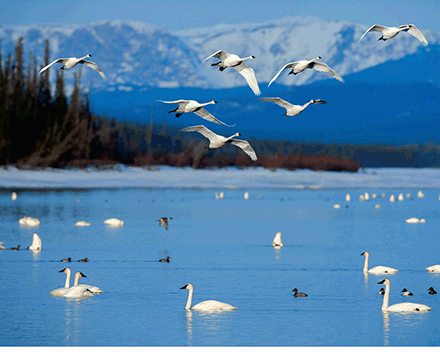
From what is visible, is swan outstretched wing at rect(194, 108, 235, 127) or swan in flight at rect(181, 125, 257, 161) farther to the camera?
swan in flight at rect(181, 125, 257, 161)

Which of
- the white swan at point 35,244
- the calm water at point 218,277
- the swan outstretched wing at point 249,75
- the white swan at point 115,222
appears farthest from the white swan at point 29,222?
the swan outstretched wing at point 249,75

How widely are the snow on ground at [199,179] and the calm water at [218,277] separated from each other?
12731mm

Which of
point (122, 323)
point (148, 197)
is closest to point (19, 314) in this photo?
point (122, 323)

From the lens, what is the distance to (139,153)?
65688mm

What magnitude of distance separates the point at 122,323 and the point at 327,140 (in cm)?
15636

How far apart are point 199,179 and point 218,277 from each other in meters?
37.8

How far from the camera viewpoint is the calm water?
12664mm

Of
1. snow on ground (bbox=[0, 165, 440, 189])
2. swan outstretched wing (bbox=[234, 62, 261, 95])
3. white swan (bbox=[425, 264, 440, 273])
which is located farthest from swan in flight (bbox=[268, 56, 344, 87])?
snow on ground (bbox=[0, 165, 440, 189])

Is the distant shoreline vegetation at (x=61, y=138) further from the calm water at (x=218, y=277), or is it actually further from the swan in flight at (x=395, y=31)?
the swan in flight at (x=395, y=31)

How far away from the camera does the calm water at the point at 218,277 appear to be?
1266 centimetres

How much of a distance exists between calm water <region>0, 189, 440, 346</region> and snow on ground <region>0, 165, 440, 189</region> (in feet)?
41.8

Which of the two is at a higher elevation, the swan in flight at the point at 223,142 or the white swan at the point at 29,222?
the swan in flight at the point at 223,142

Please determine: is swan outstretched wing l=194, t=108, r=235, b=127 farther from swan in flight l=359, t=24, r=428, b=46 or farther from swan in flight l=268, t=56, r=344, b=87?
swan in flight l=359, t=24, r=428, b=46

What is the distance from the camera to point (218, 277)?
17.5 meters
